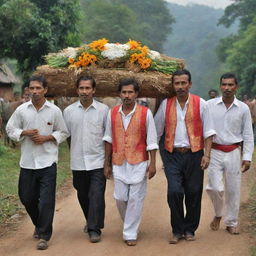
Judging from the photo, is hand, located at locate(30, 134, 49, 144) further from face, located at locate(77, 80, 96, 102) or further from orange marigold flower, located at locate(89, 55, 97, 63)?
orange marigold flower, located at locate(89, 55, 97, 63)

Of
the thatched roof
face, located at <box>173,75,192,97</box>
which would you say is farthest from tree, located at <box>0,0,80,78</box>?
face, located at <box>173,75,192,97</box>

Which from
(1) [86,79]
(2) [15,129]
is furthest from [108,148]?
(2) [15,129]

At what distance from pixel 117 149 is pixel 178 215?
1033 mm

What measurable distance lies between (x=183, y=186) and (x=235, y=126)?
0.97 meters

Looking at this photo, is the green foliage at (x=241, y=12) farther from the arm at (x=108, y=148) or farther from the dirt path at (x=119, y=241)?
the arm at (x=108, y=148)

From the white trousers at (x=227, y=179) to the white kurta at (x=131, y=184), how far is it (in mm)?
888

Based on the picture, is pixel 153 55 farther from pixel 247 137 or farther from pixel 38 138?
pixel 38 138

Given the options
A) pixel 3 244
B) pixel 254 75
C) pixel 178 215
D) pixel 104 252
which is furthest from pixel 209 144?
pixel 254 75

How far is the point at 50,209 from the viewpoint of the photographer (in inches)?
225

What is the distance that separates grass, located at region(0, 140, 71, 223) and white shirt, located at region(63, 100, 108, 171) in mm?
1967

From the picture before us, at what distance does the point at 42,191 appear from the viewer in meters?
5.68

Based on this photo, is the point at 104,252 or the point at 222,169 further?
the point at 222,169

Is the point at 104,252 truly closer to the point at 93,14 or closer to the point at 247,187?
the point at 247,187

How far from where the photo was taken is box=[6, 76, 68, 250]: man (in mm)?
5660
